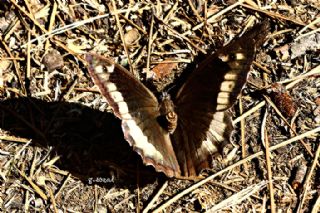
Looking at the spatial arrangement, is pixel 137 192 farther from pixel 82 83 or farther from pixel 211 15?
pixel 211 15

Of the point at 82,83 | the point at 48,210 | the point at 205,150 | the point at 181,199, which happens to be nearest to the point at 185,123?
the point at 205,150

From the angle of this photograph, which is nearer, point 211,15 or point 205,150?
point 205,150

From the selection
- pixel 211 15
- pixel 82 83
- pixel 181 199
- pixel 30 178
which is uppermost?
pixel 211 15

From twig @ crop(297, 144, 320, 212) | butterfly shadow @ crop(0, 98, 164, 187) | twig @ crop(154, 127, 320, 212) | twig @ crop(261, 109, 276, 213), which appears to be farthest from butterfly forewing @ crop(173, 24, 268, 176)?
twig @ crop(297, 144, 320, 212)

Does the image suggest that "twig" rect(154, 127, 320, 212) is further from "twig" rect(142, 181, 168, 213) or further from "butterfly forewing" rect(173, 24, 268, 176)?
"butterfly forewing" rect(173, 24, 268, 176)

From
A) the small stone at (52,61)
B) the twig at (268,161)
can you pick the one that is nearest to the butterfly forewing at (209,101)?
the twig at (268,161)

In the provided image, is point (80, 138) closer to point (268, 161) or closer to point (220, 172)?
point (220, 172)

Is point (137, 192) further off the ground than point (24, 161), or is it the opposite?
point (24, 161)

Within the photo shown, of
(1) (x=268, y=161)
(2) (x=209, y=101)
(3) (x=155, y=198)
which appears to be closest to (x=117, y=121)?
(3) (x=155, y=198)
